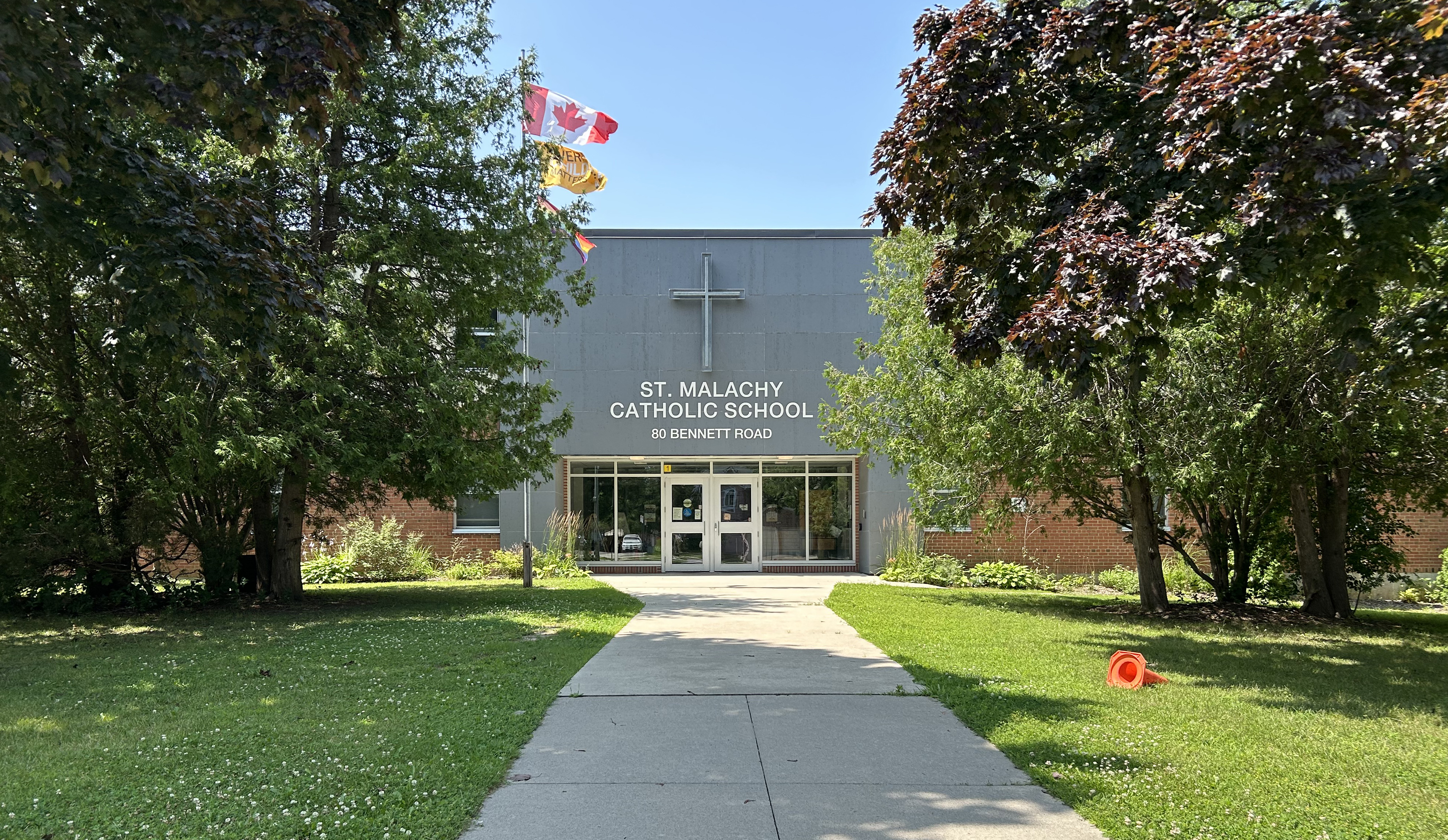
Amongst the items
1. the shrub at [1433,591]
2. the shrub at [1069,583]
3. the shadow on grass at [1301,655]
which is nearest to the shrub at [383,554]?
the shadow on grass at [1301,655]

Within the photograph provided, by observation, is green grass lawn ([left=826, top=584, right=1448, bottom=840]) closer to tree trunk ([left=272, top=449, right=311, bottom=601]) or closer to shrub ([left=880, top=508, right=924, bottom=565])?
shrub ([left=880, top=508, right=924, bottom=565])

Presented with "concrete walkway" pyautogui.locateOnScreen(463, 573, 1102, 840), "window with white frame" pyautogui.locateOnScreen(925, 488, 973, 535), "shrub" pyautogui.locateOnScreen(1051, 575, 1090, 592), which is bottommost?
"shrub" pyautogui.locateOnScreen(1051, 575, 1090, 592)

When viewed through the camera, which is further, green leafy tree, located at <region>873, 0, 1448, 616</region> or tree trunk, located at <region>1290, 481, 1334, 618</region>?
tree trunk, located at <region>1290, 481, 1334, 618</region>

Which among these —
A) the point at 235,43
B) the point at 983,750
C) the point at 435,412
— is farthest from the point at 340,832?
the point at 435,412

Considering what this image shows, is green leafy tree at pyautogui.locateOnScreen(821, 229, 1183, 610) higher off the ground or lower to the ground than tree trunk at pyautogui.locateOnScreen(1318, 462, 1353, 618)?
higher

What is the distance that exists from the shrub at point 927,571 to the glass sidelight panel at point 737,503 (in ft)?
12.0

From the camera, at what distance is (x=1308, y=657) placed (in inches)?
386

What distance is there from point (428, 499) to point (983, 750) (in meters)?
10.6

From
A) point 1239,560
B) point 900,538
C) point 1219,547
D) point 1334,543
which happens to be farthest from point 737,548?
point 1334,543

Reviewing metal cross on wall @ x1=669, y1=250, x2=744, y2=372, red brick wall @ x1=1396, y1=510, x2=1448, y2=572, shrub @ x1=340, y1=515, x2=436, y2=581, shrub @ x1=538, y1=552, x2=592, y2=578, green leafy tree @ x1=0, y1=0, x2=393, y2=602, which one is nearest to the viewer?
green leafy tree @ x1=0, y1=0, x2=393, y2=602

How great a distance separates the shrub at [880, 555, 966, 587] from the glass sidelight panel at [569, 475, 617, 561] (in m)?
6.43

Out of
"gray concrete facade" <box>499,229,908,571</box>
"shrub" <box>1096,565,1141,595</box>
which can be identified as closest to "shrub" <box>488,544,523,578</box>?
"gray concrete facade" <box>499,229,908,571</box>

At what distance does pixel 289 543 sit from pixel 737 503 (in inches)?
419

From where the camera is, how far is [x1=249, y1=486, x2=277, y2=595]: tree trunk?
1486 centimetres
